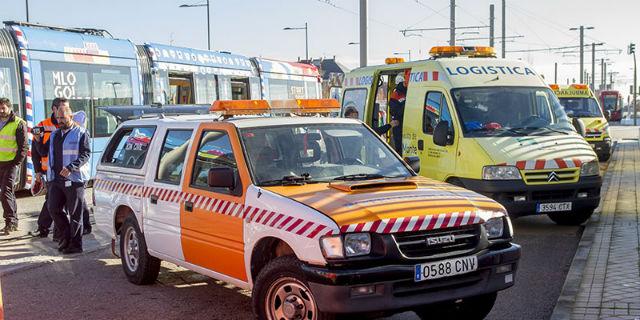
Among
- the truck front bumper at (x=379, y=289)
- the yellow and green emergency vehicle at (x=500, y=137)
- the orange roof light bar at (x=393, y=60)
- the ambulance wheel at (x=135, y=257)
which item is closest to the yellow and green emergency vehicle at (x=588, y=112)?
the orange roof light bar at (x=393, y=60)

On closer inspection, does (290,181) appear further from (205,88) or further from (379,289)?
(205,88)

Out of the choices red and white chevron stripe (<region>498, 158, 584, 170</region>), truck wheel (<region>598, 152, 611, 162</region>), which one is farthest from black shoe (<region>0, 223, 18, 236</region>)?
truck wheel (<region>598, 152, 611, 162</region>)

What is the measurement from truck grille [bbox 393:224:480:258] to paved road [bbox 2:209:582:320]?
3.75 ft

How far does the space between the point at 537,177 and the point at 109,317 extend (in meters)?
5.74

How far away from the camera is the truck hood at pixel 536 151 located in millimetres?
9867

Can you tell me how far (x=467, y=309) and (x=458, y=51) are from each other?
7.67 m

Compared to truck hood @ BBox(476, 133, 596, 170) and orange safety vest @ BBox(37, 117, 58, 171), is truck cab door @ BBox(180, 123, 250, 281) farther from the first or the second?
truck hood @ BBox(476, 133, 596, 170)

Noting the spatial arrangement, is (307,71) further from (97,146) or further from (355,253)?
(355,253)

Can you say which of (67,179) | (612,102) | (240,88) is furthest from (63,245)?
(612,102)

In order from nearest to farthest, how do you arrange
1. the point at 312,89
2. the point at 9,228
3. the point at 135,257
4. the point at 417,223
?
1. the point at 417,223
2. the point at 135,257
3. the point at 9,228
4. the point at 312,89

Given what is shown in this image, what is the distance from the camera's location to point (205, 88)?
68.5 feet

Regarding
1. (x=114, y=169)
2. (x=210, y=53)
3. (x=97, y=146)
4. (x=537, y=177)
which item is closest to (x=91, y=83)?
(x=97, y=146)

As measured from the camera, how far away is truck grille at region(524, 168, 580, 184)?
9867mm

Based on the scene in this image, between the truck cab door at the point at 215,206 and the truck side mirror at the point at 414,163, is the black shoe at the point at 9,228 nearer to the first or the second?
the truck cab door at the point at 215,206
